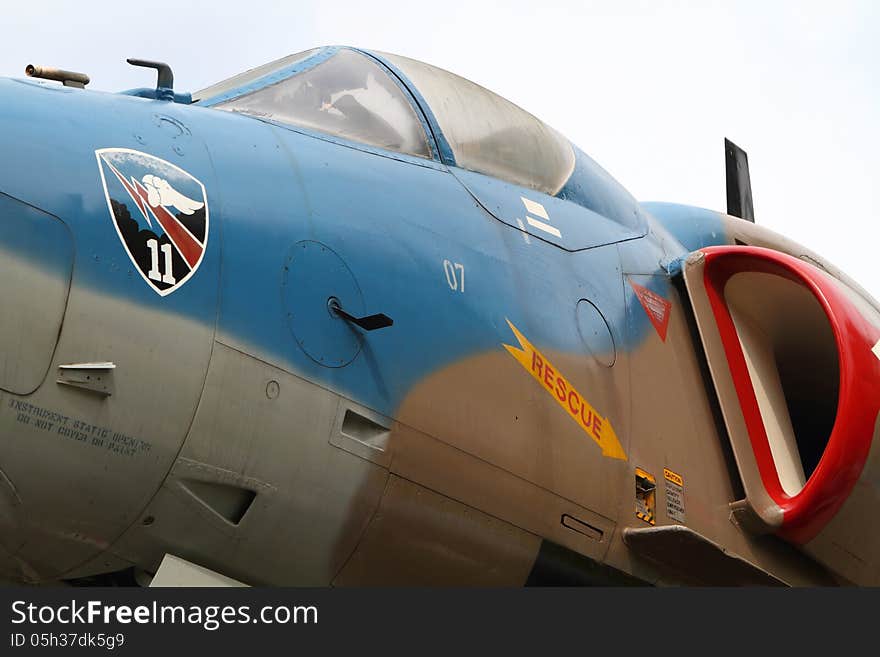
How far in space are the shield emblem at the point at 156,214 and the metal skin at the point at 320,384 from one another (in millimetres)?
40

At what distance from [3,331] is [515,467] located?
202cm

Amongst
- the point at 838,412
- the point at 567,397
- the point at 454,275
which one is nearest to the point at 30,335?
the point at 454,275

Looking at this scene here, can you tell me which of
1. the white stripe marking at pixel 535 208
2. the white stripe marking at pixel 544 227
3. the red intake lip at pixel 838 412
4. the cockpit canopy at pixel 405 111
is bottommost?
the red intake lip at pixel 838 412

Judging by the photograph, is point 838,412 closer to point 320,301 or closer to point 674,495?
point 674,495

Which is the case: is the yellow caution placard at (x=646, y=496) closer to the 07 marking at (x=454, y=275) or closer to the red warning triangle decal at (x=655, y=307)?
the red warning triangle decal at (x=655, y=307)

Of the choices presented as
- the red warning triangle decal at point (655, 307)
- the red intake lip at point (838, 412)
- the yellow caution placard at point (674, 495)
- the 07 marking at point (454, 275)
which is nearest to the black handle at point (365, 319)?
the 07 marking at point (454, 275)

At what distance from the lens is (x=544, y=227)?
5637 millimetres

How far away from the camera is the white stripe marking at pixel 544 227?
557 cm

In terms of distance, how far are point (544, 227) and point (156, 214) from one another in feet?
7.04

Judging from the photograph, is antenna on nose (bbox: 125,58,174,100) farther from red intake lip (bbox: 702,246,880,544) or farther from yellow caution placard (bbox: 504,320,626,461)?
red intake lip (bbox: 702,246,880,544)

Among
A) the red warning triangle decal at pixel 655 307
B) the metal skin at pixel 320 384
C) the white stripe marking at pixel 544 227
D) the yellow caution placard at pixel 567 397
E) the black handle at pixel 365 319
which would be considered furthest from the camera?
the red warning triangle decal at pixel 655 307

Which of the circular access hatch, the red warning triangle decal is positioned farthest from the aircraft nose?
the red warning triangle decal

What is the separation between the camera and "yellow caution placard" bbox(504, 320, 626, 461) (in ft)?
16.4

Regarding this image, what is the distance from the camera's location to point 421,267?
4.76m
